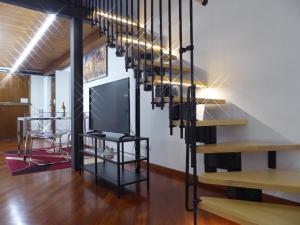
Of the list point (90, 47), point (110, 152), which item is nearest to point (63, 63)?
point (90, 47)

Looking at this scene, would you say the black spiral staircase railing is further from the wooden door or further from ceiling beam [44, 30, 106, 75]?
the wooden door

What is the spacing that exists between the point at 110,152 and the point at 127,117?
0.57 m

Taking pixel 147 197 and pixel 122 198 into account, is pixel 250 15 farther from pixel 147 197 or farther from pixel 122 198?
pixel 122 198

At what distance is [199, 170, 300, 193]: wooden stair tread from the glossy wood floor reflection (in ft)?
1.44

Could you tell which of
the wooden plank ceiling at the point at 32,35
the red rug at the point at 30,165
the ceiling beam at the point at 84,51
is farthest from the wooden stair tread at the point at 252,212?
the ceiling beam at the point at 84,51

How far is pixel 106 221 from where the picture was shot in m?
1.75

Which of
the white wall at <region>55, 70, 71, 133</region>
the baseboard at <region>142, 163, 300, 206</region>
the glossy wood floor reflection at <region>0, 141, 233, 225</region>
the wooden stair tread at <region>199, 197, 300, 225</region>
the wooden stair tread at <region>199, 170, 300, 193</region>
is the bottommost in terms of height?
the glossy wood floor reflection at <region>0, 141, 233, 225</region>

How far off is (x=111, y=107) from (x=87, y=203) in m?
1.29

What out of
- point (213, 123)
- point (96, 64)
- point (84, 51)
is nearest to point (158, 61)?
point (213, 123)

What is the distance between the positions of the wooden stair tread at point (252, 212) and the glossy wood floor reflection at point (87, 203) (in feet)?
1.22

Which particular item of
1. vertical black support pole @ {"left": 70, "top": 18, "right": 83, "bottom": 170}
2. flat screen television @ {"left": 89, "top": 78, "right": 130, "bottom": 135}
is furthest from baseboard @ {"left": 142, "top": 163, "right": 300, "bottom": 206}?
vertical black support pole @ {"left": 70, "top": 18, "right": 83, "bottom": 170}

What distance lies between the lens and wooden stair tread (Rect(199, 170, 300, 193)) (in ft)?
4.35

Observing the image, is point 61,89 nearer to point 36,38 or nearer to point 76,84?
point 36,38

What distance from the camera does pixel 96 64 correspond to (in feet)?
16.4
